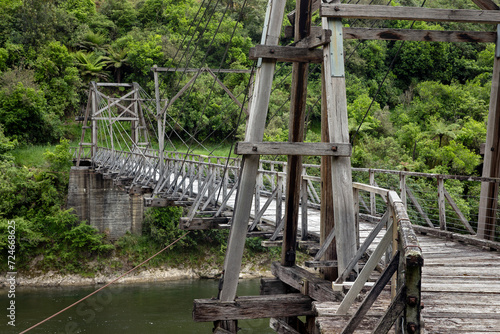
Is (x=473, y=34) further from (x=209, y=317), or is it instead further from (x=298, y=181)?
(x=209, y=317)

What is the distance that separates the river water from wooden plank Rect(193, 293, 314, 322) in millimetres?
8735

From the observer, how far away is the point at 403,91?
111 ft

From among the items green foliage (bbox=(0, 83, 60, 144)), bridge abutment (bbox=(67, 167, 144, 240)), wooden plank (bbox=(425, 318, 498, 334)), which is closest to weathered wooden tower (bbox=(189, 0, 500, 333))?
wooden plank (bbox=(425, 318, 498, 334))

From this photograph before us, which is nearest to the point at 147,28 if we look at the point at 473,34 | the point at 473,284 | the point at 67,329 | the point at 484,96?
the point at 484,96

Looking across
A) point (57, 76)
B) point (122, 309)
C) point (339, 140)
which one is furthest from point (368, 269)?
point (57, 76)

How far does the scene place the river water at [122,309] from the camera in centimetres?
1353

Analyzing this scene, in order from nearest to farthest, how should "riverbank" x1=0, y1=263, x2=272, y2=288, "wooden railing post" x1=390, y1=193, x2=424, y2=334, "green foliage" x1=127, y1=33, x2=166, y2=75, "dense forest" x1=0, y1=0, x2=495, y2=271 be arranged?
"wooden railing post" x1=390, y1=193, x2=424, y2=334 → "riverbank" x1=0, y1=263, x2=272, y2=288 → "dense forest" x1=0, y1=0, x2=495, y2=271 → "green foliage" x1=127, y1=33, x2=166, y2=75

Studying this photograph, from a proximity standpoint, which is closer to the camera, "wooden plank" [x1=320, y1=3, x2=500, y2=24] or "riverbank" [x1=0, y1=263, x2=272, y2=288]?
"wooden plank" [x1=320, y1=3, x2=500, y2=24]

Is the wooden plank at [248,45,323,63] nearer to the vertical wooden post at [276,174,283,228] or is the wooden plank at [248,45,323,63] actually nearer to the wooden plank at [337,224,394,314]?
the wooden plank at [337,224,394,314]

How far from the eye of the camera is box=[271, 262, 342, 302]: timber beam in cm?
474

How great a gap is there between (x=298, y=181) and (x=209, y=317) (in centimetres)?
165

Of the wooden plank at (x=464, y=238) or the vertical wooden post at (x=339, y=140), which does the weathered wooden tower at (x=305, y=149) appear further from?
the wooden plank at (x=464, y=238)

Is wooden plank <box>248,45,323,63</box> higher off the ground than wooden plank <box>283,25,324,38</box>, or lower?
lower

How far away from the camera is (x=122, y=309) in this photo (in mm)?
15156
